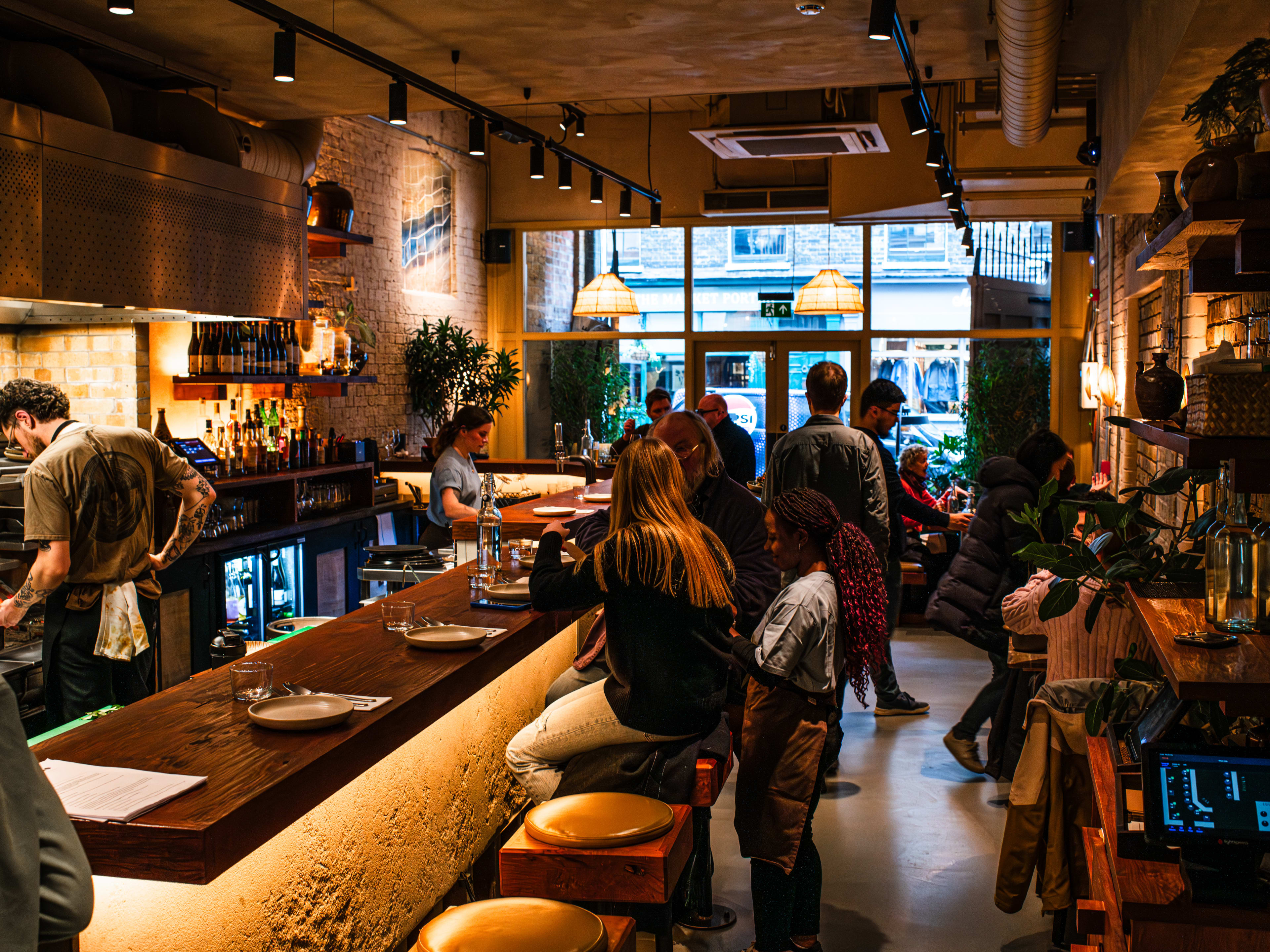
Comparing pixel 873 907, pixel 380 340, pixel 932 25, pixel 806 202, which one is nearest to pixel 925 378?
pixel 806 202

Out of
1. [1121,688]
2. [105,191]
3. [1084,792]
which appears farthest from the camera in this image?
[105,191]

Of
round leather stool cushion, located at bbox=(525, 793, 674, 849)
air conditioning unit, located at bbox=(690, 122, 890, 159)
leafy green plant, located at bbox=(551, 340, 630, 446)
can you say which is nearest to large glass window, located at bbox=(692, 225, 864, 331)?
leafy green plant, located at bbox=(551, 340, 630, 446)

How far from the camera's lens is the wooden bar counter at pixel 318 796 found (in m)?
1.85

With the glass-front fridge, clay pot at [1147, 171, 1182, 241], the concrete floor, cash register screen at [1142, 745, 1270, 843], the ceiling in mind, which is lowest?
the concrete floor

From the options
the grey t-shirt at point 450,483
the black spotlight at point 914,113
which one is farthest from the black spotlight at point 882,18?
the grey t-shirt at point 450,483

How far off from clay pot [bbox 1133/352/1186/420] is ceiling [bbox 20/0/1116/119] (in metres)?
2.89

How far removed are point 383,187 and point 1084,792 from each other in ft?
25.8

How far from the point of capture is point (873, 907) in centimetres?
369

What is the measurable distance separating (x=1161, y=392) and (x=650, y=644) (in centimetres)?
141

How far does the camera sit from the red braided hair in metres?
3.12

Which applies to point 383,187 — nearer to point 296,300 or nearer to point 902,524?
point 296,300

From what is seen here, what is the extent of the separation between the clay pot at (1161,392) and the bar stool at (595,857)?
1.55 meters

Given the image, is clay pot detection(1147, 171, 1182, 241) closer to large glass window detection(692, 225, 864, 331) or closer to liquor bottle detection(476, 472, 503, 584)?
liquor bottle detection(476, 472, 503, 584)

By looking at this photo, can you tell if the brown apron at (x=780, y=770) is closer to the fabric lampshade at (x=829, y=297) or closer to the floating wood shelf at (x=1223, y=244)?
the floating wood shelf at (x=1223, y=244)
